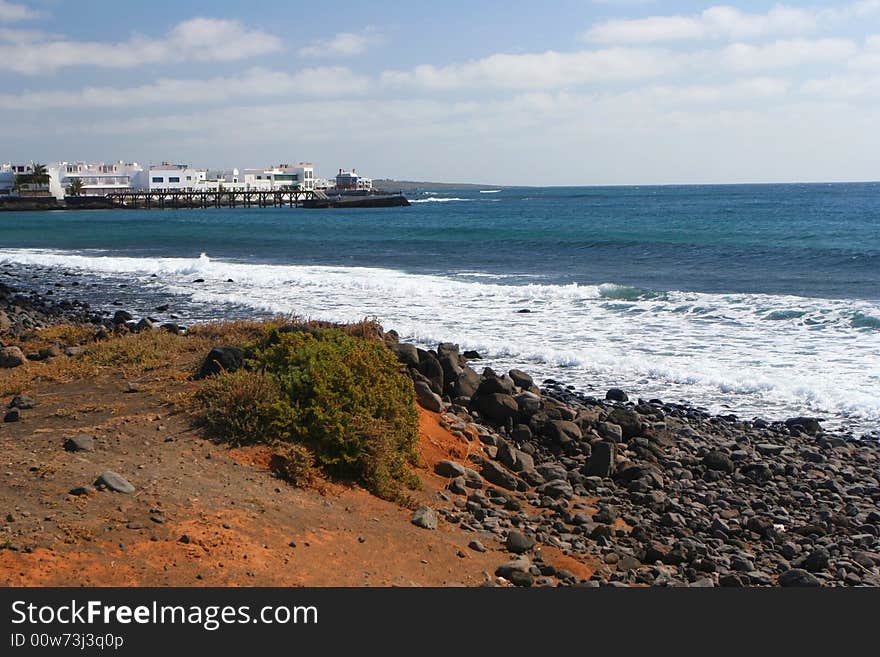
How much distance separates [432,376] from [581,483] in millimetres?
3015

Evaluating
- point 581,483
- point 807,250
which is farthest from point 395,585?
point 807,250

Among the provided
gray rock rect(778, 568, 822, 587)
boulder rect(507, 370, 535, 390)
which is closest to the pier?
boulder rect(507, 370, 535, 390)

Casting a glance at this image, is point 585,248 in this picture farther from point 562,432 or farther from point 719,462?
point 719,462

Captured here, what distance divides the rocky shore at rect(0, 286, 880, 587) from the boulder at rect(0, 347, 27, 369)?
0.08ft

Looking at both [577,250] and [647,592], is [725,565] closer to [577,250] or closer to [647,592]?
[647,592]

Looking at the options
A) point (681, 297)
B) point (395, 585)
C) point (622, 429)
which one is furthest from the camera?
point (681, 297)

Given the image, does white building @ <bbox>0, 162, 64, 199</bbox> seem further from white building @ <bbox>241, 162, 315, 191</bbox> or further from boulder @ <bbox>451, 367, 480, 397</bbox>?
boulder @ <bbox>451, 367, 480, 397</bbox>

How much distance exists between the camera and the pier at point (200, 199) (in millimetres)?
111312

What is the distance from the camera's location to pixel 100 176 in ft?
433

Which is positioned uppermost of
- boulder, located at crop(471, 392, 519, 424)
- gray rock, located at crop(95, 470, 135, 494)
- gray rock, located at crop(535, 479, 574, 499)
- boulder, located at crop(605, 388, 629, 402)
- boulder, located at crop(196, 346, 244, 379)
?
boulder, located at crop(196, 346, 244, 379)

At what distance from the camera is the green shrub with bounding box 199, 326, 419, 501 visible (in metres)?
7.88

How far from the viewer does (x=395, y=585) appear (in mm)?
6051

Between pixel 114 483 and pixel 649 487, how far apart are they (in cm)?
546

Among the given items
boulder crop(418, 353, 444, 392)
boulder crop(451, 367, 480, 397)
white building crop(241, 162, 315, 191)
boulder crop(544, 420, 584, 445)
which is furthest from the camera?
white building crop(241, 162, 315, 191)
